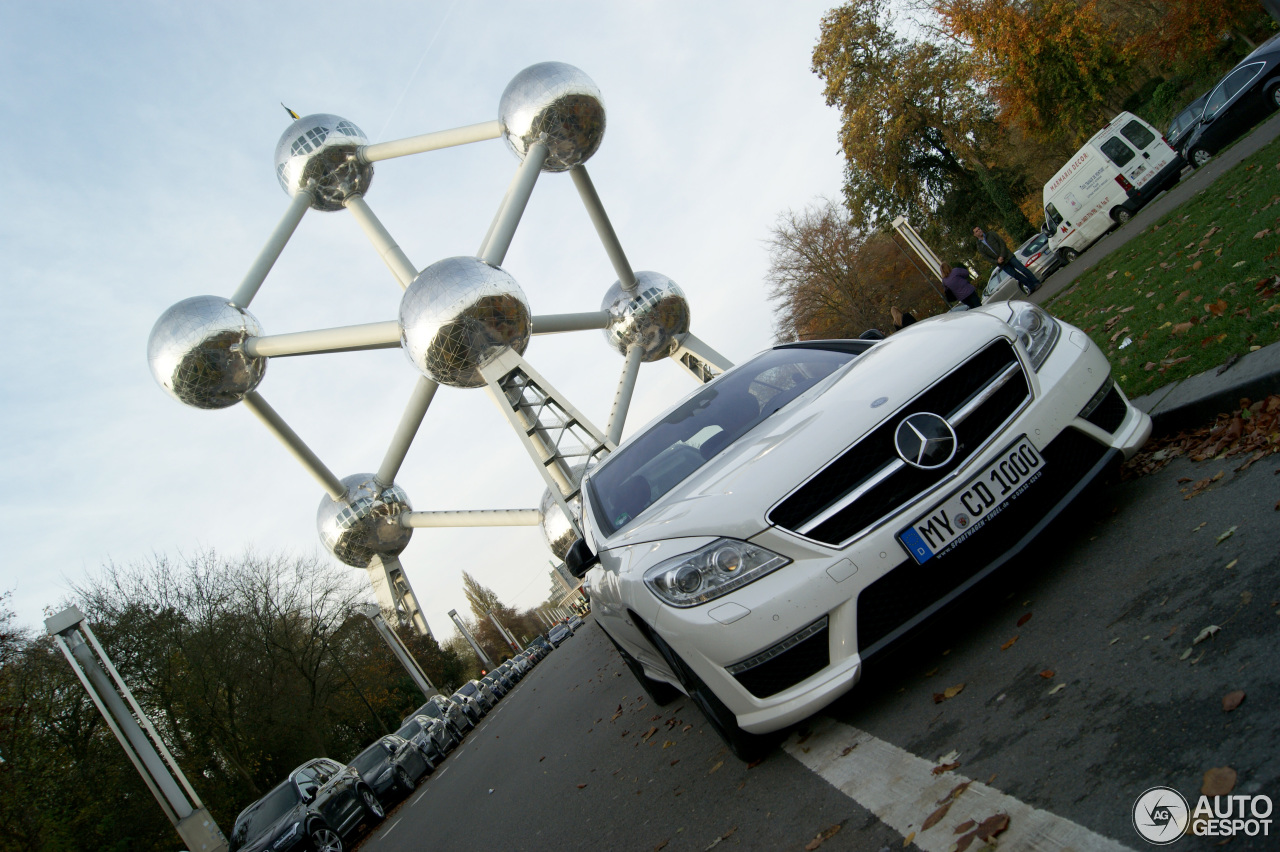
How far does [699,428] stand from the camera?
4738 mm

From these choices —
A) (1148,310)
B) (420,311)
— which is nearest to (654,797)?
(1148,310)

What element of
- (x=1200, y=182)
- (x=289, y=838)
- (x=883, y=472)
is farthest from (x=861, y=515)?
(x=1200, y=182)

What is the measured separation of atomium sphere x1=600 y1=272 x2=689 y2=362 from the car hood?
18664 millimetres

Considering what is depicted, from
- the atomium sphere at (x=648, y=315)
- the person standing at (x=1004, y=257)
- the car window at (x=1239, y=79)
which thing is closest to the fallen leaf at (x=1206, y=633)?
the person standing at (x=1004, y=257)

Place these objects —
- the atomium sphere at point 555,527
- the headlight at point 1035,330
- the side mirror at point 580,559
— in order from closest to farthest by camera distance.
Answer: the headlight at point 1035,330
the side mirror at point 580,559
the atomium sphere at point 555,527

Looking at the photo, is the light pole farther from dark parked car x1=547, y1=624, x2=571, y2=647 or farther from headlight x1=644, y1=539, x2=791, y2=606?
dark parked car x1=547, y1=624, x2=571, y2=647

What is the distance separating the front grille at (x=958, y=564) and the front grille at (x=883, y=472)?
233 millimetres

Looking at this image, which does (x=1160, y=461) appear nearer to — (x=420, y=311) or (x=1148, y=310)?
(x=1148, y=310)

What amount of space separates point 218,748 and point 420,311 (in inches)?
544

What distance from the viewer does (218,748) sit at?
21.2 meters

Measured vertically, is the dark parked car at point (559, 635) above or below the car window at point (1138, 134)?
below

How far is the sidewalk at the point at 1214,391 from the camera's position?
3.88 meters

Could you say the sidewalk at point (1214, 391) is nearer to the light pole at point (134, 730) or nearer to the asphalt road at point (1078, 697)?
the asphalt road at point (1078, 697)

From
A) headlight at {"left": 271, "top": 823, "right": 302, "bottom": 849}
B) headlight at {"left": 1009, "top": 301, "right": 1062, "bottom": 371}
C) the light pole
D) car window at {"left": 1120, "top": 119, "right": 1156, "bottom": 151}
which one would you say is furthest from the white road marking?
car window at {"left": 1120, "top": 119, "right": 1156, "bottom": 151}
